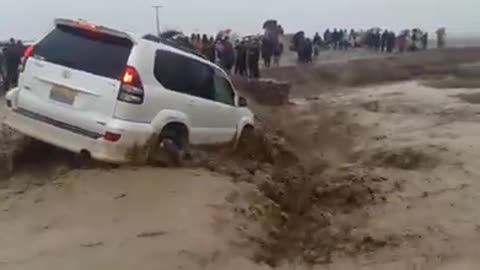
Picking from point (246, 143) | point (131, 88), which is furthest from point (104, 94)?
point (246, 143)

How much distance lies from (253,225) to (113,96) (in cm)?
218

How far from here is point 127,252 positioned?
7.30 meters

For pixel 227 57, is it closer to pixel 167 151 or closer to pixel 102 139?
pixel 167 151

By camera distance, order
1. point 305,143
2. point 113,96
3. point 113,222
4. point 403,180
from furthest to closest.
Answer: point 305,143, point 403,180, point 113,96, point 113,222

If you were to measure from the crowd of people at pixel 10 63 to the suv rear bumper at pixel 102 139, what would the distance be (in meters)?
12.3

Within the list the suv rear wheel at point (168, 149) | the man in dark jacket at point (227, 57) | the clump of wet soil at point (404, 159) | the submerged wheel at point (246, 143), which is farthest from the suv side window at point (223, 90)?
the man in dark jacket at point (227, 57)

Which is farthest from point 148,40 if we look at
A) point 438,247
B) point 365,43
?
point 365,43

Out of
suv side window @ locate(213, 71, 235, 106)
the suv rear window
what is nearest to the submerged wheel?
suv side window @ locate(213, 71, 235, 106)

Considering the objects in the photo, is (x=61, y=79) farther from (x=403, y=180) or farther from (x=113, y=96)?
(x=403, y=180)

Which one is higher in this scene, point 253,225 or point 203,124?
point 203,124

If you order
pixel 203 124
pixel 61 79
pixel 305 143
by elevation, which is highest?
pixel 61 79

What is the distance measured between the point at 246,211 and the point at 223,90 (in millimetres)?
2951

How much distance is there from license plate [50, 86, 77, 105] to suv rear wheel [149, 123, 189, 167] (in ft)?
3.48

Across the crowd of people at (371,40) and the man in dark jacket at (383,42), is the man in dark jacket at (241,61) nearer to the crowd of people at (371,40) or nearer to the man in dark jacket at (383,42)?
the crowd of people at (371,40)
